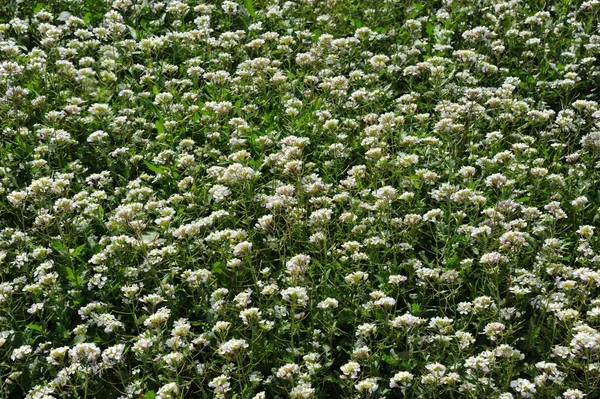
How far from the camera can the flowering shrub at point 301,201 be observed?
13.1ft

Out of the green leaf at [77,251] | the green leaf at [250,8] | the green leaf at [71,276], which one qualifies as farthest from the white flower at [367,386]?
the green leaf at [250,8]

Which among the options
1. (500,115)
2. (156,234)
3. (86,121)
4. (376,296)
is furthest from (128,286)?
(500,115)

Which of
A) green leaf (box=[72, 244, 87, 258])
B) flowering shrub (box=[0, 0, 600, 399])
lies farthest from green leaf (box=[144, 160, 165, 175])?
green leaf (box=[72, 244, 87, 258])

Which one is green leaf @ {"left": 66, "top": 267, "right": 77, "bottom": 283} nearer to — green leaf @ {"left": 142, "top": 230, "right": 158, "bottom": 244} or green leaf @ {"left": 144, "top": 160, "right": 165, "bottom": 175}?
green leaf @ {"left": 142, "top": 230, "right": 158, "bottom": 244}

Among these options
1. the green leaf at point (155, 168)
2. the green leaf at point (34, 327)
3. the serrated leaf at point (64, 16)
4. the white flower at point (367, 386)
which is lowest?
the green leaf at point (34, 327)

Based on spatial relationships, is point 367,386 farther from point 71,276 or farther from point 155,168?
point 155,168

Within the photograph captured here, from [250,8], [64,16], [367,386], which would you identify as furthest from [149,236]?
[64,16]

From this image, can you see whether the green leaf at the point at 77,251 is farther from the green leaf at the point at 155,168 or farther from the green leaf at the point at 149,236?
the green leaf at the point at 155,168

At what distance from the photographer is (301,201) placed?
190 inches

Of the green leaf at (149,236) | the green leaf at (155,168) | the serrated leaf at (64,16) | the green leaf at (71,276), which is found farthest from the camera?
the serrated leaf at (64,16)

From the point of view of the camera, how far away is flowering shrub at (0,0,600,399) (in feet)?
13.1

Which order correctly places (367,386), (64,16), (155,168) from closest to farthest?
(367,386)
(155,168)
(64,16)

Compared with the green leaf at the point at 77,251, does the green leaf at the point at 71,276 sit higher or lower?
lower

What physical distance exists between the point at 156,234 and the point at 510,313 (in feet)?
6.56
